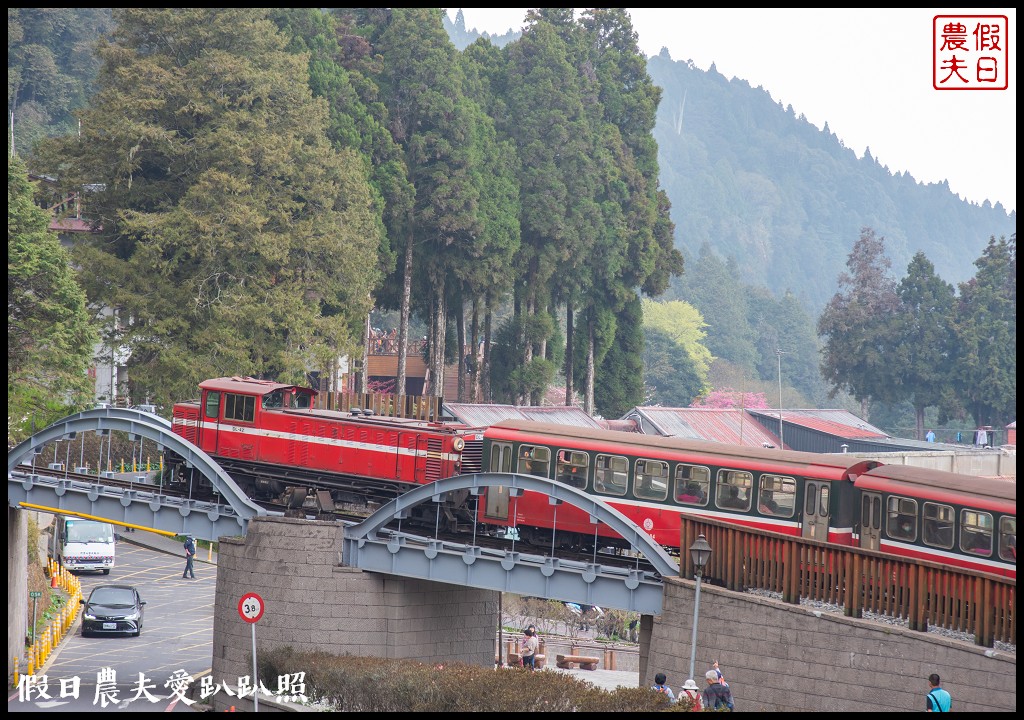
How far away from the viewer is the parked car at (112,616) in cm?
4259

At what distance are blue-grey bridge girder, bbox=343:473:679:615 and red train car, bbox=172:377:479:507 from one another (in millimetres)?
1936

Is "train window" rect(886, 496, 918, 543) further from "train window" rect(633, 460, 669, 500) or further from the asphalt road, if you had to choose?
the asphalt road

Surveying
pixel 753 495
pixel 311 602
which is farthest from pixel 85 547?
pixel 753 495

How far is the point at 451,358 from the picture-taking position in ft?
263

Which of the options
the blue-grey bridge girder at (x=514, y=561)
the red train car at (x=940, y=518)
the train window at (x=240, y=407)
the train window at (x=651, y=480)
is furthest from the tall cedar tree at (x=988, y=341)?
the train window at (x=240, y=407)

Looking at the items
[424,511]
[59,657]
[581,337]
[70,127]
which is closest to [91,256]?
[59,657]

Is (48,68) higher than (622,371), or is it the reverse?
(48,68)

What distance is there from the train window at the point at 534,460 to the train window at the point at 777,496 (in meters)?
5.57

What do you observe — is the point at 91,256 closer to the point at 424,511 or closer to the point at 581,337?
the point at 424,511

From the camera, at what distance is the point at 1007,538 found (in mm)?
28281

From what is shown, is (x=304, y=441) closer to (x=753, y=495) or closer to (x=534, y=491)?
(x=534, y=491)

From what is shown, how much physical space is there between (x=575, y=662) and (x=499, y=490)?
401 inches

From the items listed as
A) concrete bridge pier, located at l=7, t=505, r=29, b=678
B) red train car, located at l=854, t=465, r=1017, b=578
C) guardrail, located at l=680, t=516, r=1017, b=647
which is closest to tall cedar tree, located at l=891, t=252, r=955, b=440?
red train car, located at l=854, t=465, r=1017, b=578

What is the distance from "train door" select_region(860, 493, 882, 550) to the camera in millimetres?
29703
